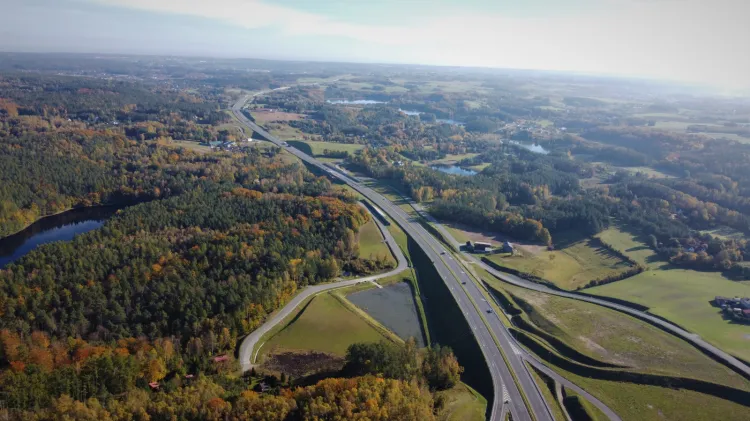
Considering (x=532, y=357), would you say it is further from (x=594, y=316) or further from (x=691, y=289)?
(x=691, y=289)

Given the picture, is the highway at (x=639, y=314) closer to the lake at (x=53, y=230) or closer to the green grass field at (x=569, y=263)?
the green grass field at (x=569, y=263)

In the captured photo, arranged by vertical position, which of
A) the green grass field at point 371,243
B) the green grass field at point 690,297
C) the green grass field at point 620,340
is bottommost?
the green grass field at point 620,340

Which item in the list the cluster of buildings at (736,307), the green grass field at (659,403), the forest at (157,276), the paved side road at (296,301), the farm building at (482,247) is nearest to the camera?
the forest at (157,276)

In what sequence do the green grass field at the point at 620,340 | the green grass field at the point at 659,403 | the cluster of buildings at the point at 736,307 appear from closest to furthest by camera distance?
the green grass field at the point at 659,403
the green grass field at the point at 620,340
the cluster of buildings at the point at 736,307

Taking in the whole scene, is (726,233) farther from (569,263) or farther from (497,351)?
(497,351)

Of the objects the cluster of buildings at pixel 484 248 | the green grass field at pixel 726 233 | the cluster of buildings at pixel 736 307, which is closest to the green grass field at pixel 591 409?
the cluster of buildings at pixel 736 307

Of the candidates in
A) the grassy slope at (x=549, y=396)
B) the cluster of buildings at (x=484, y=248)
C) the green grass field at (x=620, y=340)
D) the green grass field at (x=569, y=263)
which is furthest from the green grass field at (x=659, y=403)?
the cluster of buildings at (x=484, y=248)

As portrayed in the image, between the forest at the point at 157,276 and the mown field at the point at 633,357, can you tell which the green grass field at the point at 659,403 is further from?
the forest at the point at 157,276

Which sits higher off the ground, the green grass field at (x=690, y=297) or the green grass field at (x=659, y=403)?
the green grass field at (x=690, y=297)

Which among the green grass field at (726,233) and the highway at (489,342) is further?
the green grass field at (726,233)
